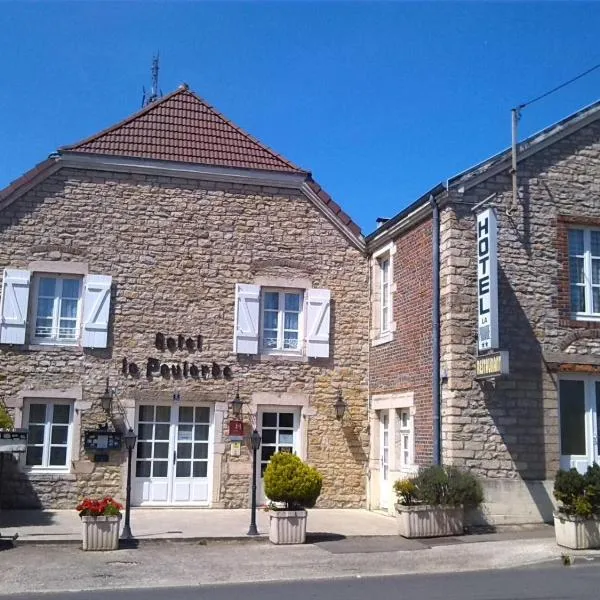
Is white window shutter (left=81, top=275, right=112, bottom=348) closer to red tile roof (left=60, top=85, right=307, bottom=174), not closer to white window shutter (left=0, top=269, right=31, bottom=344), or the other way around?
white window shutter (left=0, top=269, right=31, bottom=344)

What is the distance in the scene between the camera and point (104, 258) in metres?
14.8

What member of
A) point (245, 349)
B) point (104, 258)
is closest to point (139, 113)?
point (104, 258)

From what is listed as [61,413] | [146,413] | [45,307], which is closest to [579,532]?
[146,413]

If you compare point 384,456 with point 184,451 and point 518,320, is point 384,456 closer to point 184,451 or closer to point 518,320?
point 184,451

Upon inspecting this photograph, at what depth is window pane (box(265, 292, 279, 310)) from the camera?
15.5 metres

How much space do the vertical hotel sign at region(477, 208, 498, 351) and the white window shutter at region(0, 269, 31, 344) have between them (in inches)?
320

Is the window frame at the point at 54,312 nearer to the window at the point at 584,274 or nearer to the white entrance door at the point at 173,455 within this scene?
the white entrance door at the point at 173,455

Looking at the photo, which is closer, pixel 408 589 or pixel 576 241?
pixel 408 589

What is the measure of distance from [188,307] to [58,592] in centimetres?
752

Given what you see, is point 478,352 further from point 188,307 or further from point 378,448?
point 188,307

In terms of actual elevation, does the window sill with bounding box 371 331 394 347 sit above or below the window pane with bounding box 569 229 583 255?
below

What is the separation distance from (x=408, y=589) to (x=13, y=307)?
9.28 meters

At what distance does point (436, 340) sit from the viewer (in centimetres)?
1254

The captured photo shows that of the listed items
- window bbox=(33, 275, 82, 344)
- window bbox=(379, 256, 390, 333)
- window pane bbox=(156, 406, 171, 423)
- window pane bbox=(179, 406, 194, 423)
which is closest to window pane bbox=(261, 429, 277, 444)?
window pane bbox=(179, 406, 194, 423)
